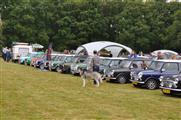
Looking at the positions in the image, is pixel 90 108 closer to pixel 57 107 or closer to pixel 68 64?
pixel 57 107

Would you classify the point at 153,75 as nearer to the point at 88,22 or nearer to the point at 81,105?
the point at 81,105

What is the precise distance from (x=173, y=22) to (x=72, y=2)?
19.5 m

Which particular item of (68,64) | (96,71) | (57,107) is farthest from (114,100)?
(68,64)

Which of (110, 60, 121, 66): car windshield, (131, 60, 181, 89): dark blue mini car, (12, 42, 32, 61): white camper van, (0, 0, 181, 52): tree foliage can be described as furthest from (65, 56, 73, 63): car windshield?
(0, 0, 181, 52): tree foliage

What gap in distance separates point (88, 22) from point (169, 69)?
50515mm

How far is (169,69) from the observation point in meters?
20.9

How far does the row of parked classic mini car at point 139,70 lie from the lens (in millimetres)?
17688

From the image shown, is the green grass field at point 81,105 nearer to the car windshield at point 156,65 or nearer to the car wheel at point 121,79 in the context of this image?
the car windshield at point 156,65

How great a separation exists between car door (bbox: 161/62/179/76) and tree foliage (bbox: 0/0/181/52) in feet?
143

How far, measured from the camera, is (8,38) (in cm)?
7256

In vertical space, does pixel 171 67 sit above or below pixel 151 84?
above

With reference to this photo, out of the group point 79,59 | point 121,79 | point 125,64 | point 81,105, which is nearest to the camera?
point 81,105

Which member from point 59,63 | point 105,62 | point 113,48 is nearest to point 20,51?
point 113,48

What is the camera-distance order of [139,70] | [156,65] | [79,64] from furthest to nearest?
[79,64], [139,70], [156,65]
